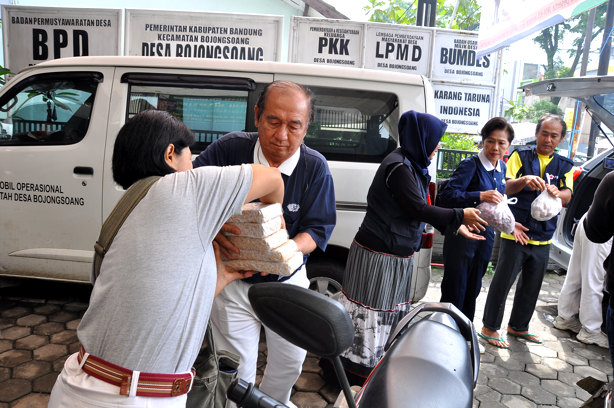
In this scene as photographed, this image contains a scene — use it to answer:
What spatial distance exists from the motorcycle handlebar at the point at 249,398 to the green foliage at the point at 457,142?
6772 mm

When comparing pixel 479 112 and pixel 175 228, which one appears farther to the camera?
pixel 479 112

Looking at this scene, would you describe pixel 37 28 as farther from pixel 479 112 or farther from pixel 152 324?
pixel 152 324

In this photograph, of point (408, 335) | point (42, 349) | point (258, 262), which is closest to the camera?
point (258, 262)

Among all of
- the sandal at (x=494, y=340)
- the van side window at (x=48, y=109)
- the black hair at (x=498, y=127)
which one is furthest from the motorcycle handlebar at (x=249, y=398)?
the sandal at (x=494, y=340)

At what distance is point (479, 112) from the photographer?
20.7 ft

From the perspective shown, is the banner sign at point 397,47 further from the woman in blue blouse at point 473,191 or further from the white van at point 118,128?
the woman in blue blouse at point 473,191

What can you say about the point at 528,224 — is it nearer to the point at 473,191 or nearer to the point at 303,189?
the point at 473,191

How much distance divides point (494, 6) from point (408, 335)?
19.6 ft

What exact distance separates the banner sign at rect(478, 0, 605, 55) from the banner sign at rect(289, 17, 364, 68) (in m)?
1.55

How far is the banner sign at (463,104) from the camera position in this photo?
20.4ft

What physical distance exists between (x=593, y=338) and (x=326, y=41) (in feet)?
14.3

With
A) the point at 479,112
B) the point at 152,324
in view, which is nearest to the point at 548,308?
the point at 479,112

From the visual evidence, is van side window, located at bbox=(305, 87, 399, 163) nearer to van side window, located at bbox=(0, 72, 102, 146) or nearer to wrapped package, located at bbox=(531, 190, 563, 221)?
wrapped package, located at bbox=(531, 190, 563, 221)

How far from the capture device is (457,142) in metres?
7.41
